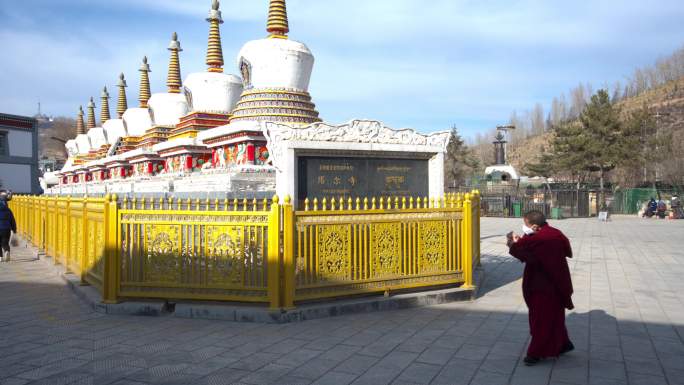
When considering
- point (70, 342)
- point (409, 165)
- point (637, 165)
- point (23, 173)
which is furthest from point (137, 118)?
point (637, 165)

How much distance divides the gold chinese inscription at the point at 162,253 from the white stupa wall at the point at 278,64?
30.7 ft

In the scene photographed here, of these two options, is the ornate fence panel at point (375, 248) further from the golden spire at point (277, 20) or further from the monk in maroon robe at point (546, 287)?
the golden spire at point (277, 20)

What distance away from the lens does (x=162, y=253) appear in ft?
22.1

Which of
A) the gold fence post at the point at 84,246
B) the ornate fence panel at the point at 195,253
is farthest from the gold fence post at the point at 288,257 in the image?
the gold fence post at the point at 84,246

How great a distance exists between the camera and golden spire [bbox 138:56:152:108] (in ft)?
103

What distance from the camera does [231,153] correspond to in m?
14.8

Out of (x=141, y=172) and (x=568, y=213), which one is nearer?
(x=141, y=172)

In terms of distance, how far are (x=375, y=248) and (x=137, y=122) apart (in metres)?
25.9

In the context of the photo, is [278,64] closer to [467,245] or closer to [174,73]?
[467,245]

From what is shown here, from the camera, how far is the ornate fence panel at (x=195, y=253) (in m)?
6.53

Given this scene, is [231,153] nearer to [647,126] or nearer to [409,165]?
[409,165]

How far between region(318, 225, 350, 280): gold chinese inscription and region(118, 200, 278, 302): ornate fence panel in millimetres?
679

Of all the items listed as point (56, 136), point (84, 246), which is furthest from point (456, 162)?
point (56, 136)

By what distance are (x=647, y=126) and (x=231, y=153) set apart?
36.3m
